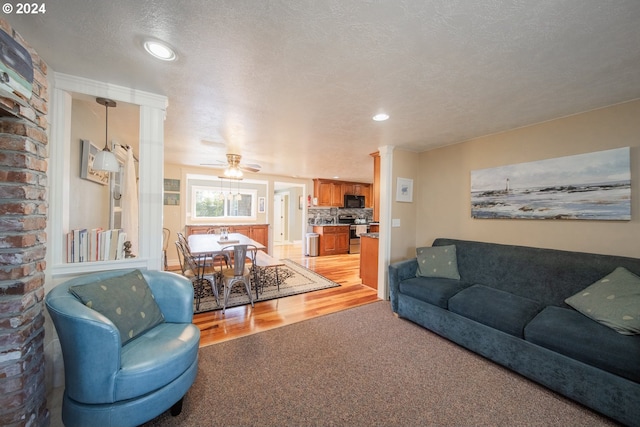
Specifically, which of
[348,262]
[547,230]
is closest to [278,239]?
[348,262]

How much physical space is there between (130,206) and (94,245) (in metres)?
1.15

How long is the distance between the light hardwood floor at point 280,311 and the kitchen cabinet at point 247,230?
8.74ft

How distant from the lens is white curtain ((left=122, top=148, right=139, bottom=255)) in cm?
275

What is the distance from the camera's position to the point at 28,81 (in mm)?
1207

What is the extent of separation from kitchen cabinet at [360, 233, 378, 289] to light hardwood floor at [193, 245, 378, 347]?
124 mm

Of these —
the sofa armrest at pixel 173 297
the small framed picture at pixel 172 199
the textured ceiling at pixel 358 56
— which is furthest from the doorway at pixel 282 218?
the sofa armrest at pixel 173 297

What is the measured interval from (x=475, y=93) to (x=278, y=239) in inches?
334

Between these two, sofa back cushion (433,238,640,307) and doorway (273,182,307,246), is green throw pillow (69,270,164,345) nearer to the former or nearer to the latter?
sofa back cushion (433,238,640,307)

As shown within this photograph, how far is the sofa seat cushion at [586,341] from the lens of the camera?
4.61ft

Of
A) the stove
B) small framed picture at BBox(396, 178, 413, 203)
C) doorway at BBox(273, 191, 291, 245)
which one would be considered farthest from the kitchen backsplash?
small framed picture at BBox(396, 178, 413, 203)

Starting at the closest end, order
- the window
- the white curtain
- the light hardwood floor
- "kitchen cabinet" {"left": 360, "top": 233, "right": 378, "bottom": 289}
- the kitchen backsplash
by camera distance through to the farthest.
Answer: the light hardwood floor
the white curtain
"kitchen cabinet" {"left": 360, "top": 233, "right": 378, "bottom": 289}
the window
the kitchen backsplash

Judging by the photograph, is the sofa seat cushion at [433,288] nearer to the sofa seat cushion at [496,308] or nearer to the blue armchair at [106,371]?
the sofa seat cushion at [496,308]

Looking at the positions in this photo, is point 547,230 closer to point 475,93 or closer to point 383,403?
point 475,93

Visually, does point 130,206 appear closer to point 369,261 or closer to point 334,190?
point 369,261
